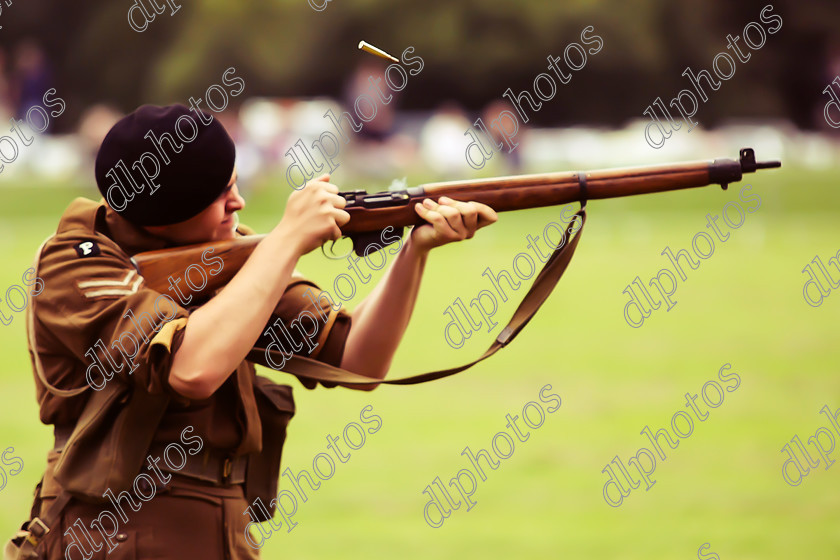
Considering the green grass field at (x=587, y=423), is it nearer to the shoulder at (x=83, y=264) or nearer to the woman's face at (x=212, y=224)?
the woman's face at (x=212, y=224)

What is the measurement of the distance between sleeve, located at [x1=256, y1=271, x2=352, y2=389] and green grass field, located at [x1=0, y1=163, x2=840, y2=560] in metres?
4.38

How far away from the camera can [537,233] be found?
80.7 ft

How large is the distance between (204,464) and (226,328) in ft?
1.85

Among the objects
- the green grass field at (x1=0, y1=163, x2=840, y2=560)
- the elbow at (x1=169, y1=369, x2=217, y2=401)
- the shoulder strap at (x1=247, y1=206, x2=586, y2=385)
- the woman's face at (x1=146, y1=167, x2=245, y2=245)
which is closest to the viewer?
the elbow at (x1=169, y1=369, x2=217, y2=401)

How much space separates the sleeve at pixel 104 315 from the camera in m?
3.23

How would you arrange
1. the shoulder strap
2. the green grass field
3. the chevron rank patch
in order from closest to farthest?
1. the chevron rank patch
2. the shoulder strap
3. the green grass field

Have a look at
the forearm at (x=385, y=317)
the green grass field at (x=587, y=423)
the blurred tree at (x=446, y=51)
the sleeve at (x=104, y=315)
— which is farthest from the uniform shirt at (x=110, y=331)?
the blurred tree at (x=446, y=51)

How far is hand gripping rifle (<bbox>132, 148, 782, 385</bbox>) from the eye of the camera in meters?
3.71

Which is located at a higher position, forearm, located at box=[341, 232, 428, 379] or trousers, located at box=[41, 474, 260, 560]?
forearm, located at box=[341, 232, 428, 379]

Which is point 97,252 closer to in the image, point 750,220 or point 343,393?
point 343,393

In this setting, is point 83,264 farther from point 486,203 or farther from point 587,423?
point 587,423

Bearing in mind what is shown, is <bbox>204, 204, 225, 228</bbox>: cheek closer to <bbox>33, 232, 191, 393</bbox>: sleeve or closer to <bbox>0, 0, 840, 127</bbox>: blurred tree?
<bbox>33, 232, 191, 393</bbox>: sleeve

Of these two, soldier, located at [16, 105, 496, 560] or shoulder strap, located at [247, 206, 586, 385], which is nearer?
soldier, located at [16, 105, 496, 560]

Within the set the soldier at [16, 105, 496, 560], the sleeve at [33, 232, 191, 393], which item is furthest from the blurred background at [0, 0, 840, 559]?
the sleeve at [33, 232, 191, 393]
